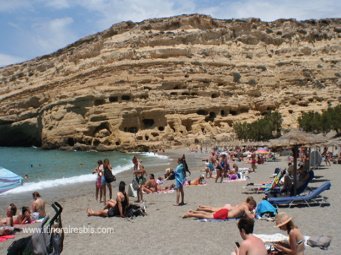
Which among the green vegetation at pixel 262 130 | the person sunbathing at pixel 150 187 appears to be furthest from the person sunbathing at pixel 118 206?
the green vegetation at pixel 262 130

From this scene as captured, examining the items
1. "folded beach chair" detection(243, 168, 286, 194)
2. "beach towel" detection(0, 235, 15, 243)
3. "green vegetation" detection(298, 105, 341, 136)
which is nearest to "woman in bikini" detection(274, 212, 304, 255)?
"beach towel" detection(0, 235, 15, 243)

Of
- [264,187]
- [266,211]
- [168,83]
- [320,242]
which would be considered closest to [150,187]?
[264,187]

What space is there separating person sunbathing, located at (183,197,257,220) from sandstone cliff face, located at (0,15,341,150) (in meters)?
40.1

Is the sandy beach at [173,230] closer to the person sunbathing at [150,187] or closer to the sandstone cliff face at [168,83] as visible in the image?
the person sunbathing at [150,187]

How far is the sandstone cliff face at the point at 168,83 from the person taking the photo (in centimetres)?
5444

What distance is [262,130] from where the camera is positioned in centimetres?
4738

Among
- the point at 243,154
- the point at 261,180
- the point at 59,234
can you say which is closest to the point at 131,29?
the point at 243,154

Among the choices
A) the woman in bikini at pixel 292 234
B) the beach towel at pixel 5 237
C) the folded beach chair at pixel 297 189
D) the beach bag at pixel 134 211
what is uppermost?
the woman in bikini at pixel 292 234

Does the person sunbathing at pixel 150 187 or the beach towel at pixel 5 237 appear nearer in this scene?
the beach towel at pixel 5 237

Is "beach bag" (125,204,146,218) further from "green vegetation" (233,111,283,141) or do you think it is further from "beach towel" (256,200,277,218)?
"green vegetation" (233,111,283,141)

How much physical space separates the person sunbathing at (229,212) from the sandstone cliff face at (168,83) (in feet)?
131

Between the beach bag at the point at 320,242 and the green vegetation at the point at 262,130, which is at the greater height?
the beach bag at the point at 320,242

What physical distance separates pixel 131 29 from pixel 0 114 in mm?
26496

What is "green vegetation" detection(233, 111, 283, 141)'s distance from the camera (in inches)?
1861
